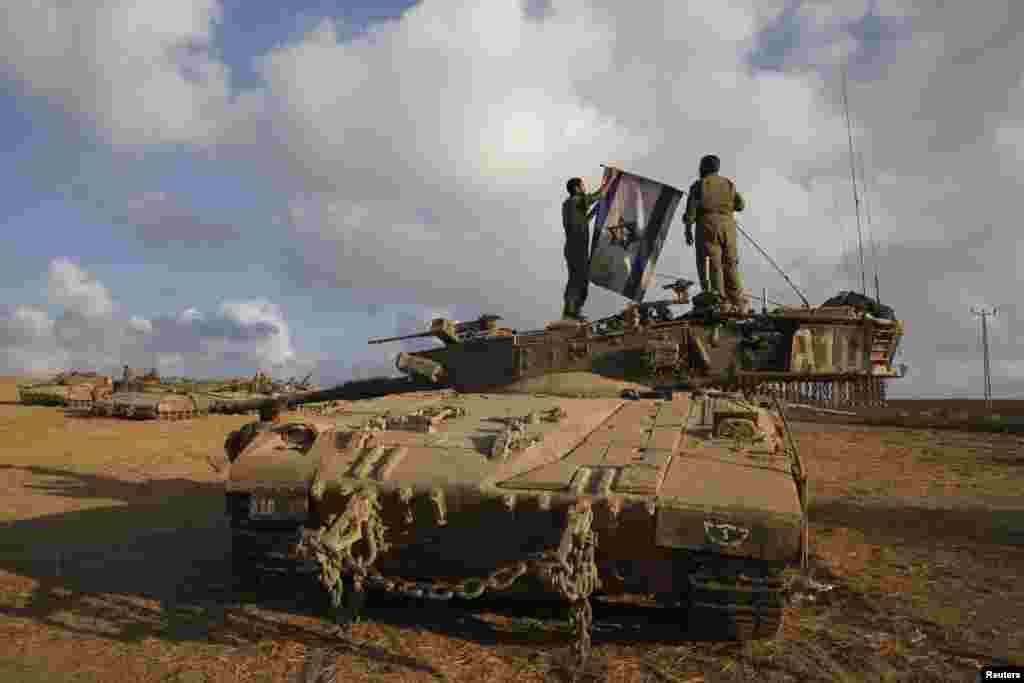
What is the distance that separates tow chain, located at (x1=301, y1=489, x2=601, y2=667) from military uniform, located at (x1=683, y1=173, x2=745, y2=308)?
206 inches

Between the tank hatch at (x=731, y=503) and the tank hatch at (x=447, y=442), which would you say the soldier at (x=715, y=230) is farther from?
the tank hatch at (x=731, y=503)

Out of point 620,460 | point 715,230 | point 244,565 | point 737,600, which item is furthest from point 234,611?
point 715,230

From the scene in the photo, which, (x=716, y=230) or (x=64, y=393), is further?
(x=64, y=393)

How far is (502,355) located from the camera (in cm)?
889

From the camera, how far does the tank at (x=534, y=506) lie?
4625 millimetres

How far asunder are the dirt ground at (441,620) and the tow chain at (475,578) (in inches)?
→ 18.2

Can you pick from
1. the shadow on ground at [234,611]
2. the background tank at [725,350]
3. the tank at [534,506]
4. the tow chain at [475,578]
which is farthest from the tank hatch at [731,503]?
the background tank at [725,350]

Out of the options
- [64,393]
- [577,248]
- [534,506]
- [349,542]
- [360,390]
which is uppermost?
[577,248]

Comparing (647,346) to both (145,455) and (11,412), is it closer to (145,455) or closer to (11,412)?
(145,455)

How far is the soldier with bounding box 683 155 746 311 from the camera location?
9352 mm

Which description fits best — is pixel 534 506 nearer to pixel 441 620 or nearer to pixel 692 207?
pixel 441 620

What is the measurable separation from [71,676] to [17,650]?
0.74m

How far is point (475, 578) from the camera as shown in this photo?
15.9ft

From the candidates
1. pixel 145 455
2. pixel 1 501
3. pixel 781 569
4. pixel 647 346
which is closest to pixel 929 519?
pixel 647 346
